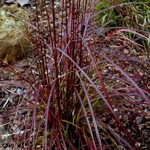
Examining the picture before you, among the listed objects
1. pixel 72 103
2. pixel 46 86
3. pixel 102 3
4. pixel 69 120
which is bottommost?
pixel 69 120

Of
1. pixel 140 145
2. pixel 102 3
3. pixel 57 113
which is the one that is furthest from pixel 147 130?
pixel 102 3

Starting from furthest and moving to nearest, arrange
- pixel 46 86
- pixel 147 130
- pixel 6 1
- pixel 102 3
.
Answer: pixel 6 1 → pixel 102 3 → pixel 147 130 → pixel 46 86

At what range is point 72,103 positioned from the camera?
1.48m

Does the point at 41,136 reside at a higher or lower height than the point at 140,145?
higher

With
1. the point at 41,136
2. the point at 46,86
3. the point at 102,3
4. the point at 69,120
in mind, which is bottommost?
the point at 41,136

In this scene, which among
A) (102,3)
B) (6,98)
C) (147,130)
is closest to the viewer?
(147,130)

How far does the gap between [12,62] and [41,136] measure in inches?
44.8

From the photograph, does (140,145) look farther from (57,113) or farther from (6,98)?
(6,98)

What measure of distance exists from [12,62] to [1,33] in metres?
0.28

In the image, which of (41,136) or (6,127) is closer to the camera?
(41,136)

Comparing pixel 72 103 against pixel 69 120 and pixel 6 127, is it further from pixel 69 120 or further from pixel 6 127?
pixel 6 127

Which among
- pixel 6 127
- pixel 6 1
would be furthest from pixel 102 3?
pixel 6 127

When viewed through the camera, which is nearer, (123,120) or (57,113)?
(57,113)

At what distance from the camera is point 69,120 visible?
5.06ft
